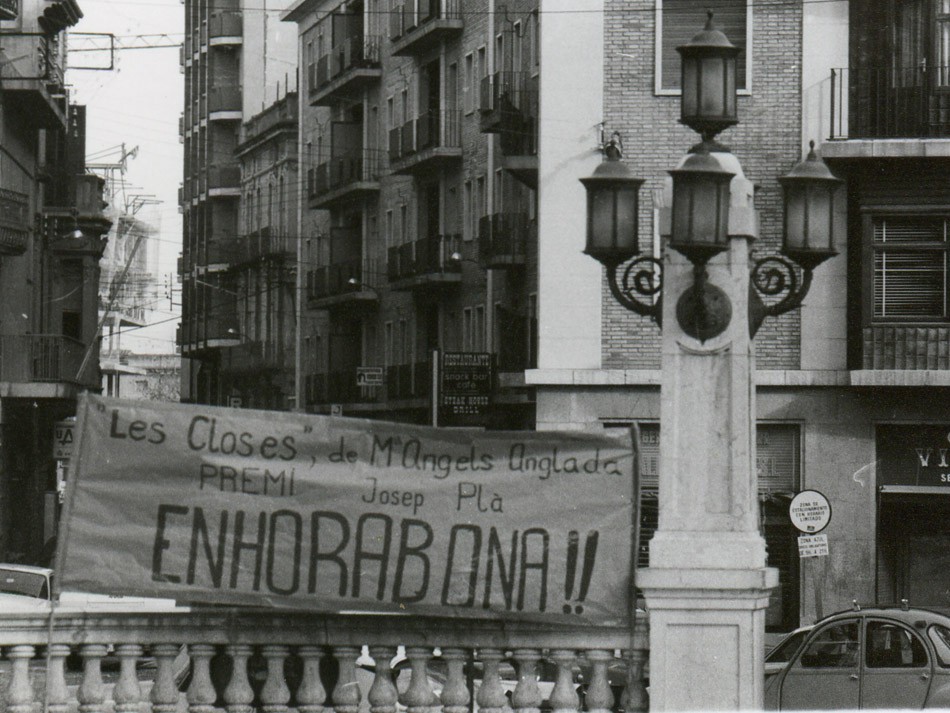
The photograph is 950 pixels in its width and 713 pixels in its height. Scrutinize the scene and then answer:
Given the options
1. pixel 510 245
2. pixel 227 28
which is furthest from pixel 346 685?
pixel 227 28

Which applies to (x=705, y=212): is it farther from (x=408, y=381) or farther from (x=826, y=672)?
(x=408, y=381)

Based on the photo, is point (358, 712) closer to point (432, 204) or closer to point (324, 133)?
point (432, 204)

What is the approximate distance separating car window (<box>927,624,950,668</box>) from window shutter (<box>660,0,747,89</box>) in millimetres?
16850

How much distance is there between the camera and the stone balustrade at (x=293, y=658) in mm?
10539

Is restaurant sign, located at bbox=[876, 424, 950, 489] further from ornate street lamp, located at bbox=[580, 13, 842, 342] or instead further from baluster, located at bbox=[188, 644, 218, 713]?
baluster, located at bbox=[188, 644, 218, 713]

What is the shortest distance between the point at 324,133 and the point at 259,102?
18.3 meters

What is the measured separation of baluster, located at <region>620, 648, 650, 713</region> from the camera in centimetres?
1101

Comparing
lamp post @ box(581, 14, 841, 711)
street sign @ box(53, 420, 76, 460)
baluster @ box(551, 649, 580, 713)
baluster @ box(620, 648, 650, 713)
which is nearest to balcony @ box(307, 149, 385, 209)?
street sign @ box(53, 420, 76, 460)

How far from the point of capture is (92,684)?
10.6 metres

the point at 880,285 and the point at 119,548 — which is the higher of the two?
the point at 880,285

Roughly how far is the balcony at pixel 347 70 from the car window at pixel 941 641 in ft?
132

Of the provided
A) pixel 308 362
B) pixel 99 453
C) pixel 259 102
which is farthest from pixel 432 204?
pixel 99 453

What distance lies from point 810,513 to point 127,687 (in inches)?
622

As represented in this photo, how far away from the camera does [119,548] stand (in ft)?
35.6
